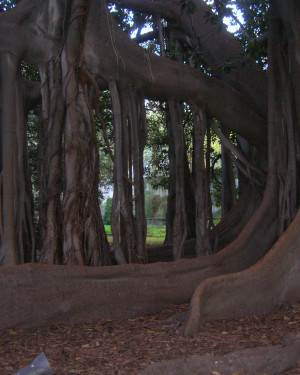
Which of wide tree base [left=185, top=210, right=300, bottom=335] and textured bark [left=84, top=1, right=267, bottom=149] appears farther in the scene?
textured bark [left=84, top=1, right=267, bottom=149]

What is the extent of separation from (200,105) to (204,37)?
1.89 m

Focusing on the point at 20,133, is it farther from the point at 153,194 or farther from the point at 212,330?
the point at 153,194

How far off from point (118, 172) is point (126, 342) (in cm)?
212

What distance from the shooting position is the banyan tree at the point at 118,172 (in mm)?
4414

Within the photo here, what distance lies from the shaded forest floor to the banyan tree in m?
0.14

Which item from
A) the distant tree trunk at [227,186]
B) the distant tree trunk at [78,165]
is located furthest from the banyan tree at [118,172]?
the distant tree trunk at [227,186]

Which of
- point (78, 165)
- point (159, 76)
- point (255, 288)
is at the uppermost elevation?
point (159, 76)

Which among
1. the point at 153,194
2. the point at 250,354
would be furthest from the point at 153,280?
the point at 153,194

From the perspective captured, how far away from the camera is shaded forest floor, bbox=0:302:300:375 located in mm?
3277

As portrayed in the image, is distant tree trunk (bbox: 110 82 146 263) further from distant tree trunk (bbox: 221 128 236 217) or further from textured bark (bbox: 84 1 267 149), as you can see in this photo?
distant tree trunk (bbox: 221 128 236 217)

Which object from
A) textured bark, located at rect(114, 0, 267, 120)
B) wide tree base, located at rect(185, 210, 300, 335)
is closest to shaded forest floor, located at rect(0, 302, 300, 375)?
wide tree base, located at rect(185, 210, 300, 335)

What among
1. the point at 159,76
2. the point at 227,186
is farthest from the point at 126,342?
the point at 227,186

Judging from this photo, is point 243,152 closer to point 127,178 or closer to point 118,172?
point 127,178

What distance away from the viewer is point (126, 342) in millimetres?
3770
